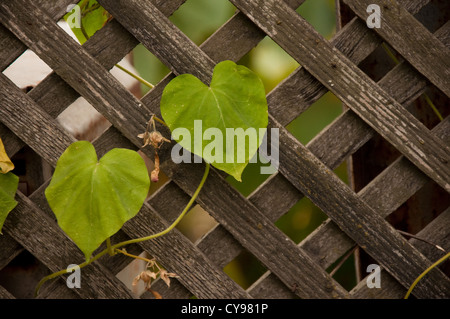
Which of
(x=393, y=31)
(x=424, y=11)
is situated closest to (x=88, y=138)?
(x=393, y=31)

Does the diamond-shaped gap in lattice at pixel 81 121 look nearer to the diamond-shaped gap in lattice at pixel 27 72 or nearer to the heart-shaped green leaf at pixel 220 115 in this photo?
the diamond-shaped gap in lattice at pixel 27 72

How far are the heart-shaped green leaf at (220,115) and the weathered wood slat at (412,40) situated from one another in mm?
268

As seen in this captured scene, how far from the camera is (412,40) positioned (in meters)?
0.98

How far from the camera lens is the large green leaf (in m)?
0.96

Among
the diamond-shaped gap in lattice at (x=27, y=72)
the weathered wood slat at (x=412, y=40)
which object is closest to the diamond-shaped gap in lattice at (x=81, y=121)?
the diamond-shaped gap in lattice at (x=27, y=72)

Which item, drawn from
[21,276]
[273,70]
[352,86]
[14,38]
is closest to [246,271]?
[273,70]

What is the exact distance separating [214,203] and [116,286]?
261 millimetres

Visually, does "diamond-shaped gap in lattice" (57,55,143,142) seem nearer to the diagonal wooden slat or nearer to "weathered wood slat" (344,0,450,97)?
the diagonal wooden slat

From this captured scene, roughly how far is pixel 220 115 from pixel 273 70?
2.55 ft

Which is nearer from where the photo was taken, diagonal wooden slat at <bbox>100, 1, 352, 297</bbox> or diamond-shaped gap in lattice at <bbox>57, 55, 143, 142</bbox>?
diagonal wooden slat at <bbox>100, 1, 352, 297</bbox>

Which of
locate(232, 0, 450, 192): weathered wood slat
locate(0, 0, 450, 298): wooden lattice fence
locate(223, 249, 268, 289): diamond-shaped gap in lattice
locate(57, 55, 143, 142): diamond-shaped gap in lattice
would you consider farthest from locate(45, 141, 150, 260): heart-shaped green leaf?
locate(223, 249, 268, 289): diamond-shaped gap in lattice

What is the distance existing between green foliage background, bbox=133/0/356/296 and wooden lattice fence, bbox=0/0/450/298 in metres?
0.58

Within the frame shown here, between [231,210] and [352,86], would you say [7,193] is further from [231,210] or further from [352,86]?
[352,86]

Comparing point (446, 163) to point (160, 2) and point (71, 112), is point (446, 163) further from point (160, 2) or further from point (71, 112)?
point (71, 112)
